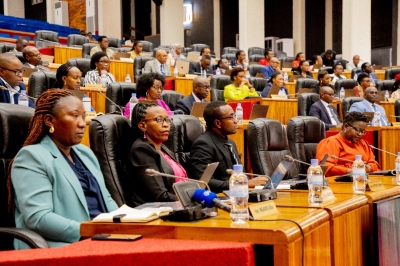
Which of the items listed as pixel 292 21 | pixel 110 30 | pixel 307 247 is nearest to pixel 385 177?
pixel 307 247

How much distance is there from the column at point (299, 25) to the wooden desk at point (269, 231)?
52.0 feet

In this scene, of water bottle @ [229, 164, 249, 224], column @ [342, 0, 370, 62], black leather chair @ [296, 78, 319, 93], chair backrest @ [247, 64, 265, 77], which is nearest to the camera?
water bottle @ [229, 164, 249, 224]

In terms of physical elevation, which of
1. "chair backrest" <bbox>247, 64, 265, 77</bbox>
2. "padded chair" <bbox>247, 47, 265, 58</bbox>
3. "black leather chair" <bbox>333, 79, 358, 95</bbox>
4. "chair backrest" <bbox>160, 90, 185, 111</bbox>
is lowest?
"chair backrest" <bbox>160, 90, 185, 111</bbox>

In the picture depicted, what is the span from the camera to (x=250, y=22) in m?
13.4

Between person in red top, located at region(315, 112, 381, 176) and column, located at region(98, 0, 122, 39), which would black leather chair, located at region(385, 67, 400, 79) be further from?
person in red top, located at region(315, 112, 381, 176)

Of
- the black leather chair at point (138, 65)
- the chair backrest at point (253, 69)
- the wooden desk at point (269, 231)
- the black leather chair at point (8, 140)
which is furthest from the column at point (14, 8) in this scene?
the wooden desk at point (269, 231)

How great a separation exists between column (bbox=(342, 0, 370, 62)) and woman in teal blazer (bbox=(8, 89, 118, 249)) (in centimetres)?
1053

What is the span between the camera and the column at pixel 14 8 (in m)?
18.4

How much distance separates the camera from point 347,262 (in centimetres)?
228

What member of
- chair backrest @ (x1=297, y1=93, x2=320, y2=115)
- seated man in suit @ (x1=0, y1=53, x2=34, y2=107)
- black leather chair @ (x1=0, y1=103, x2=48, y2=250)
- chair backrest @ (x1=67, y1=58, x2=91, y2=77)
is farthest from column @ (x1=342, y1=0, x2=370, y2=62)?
black leather chair @ (x1=0, y1=103, x2=48, y2=250)

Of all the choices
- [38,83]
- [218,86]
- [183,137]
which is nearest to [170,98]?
[38,83]

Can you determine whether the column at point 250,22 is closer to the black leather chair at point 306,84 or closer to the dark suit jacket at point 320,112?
the black leather chair at point 306,84

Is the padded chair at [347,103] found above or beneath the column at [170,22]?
beneath

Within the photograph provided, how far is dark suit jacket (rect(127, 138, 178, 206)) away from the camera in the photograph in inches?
115
